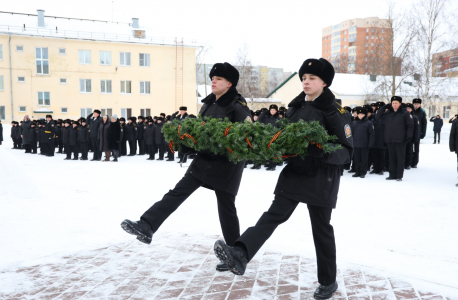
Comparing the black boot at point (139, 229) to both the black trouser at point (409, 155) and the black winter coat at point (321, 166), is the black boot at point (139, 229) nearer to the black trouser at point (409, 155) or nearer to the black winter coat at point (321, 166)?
the black winter coat at point (321, 166)

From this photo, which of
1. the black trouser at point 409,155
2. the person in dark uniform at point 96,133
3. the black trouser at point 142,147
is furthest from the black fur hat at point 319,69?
the black trouser at point 142,147

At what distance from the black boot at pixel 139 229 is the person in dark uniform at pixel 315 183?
0.75 m

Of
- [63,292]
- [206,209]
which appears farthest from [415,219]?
[63,292]

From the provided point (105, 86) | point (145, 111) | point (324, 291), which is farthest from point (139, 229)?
point (145, 111)

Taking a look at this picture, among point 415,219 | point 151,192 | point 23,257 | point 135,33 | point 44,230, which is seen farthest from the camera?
point 135,33

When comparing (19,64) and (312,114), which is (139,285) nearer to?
(312,114)

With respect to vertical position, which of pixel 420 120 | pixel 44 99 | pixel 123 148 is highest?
pixel 44 99

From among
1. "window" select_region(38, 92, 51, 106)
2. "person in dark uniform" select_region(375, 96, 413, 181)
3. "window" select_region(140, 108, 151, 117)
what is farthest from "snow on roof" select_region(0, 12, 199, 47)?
"person in dark uniform" select_region(375, 96, 413, 181)

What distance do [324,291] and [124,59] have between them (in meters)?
38.9

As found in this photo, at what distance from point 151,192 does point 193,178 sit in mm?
4866

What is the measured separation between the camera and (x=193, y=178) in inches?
158

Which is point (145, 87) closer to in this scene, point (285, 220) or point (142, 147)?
point (142, 147)

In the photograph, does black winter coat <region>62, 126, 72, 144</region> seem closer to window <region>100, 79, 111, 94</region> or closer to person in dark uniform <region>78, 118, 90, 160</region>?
person in dark uniform <region>78, 118, 90, 160</region>

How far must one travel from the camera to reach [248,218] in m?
6.39
